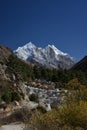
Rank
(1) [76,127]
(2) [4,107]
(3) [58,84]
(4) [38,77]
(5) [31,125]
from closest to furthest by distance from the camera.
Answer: (1) [76,127]
(5) [31,125]
(2) [4,107]
(3) [58,84]
(4) [38,77]

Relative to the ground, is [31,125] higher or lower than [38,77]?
lower

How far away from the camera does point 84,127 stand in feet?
66.6

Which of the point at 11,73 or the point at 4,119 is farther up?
the point at 11,73

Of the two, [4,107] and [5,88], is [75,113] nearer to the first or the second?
[4,107]

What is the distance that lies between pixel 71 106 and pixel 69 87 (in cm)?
173

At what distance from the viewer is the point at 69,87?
863 inches

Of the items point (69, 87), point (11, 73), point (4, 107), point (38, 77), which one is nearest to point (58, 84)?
point (38, 77)

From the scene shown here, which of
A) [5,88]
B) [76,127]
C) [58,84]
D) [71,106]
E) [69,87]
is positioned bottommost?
[76,127]

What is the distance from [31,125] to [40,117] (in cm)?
96

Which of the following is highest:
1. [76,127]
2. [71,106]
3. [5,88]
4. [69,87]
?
[5,88]

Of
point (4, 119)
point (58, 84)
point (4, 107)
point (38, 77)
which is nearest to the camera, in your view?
point (4, 119)

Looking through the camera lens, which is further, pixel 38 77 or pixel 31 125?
pixel 38 77

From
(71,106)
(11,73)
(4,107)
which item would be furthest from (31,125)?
(11,73)

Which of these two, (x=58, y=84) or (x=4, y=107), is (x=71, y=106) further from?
(x=58, y=84)
